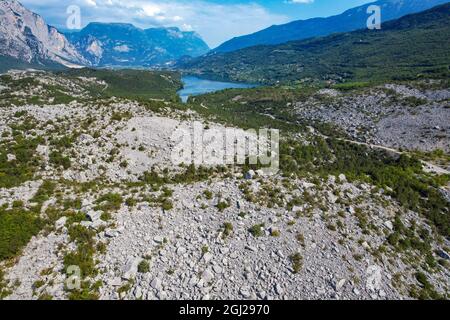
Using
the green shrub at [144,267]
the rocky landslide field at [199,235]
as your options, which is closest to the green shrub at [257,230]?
the rocky landslide field at [199,235]

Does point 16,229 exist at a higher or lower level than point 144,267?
higher

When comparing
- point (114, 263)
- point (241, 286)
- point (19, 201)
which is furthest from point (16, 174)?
point (241, 286)

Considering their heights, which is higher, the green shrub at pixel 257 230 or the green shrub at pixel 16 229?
the green shrub at pixel 16 229

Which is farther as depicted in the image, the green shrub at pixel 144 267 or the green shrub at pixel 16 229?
the green shrub at pixel 16 229

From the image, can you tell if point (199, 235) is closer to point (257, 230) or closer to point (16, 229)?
point (257, 230)

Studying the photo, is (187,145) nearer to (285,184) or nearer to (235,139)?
(235,139)

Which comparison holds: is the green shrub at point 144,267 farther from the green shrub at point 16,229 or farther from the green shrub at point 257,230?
the green shrub at point 16,229

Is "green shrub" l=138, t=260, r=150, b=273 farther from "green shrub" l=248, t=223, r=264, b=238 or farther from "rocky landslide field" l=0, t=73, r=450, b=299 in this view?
"green shrub" l=248, t=223, r=264, b=238

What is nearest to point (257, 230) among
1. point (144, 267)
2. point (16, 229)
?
point (144, 267)
